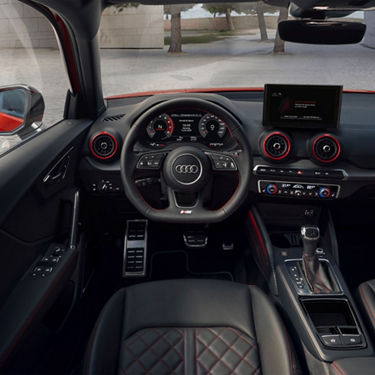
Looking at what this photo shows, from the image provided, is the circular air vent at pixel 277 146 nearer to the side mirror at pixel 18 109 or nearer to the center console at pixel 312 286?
the center console at pixel 312 286

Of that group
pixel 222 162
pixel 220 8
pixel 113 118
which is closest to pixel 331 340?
pixel 222 162

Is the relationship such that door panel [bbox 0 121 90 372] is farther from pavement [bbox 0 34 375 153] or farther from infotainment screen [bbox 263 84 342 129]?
pavement [bbox 0 34 375 153]

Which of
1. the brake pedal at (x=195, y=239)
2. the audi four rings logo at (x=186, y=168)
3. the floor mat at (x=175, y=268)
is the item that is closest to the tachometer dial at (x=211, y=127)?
the audi four rings logo at (x=186, y=168)

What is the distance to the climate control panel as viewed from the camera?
228 cm

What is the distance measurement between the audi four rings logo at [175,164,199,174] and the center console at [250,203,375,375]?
710mm

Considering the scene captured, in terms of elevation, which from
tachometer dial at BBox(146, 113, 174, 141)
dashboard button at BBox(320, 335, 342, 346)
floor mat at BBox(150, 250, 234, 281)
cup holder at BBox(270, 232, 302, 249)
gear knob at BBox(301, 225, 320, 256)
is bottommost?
floor mat at BBox(150, 250, 234, 281)

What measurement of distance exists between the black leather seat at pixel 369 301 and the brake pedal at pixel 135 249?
1.31 meters

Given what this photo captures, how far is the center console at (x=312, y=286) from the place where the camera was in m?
1.75

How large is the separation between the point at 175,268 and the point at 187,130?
1.08 meters

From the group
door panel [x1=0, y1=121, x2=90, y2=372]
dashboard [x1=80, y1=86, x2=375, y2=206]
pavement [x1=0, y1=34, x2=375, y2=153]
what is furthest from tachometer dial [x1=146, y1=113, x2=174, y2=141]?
pavement [x1=0, y1=34, x2=375, y2=153]

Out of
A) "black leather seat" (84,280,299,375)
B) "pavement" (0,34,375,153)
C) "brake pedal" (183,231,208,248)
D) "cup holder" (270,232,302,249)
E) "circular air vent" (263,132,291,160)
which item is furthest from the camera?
"pavement" (0,34,375,153)

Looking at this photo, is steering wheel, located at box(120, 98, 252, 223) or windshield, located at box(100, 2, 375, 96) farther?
windshield, located at box(100, 2, 375, 96)

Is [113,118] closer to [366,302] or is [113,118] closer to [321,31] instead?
[321,31]

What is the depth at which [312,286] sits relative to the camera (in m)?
2.09
